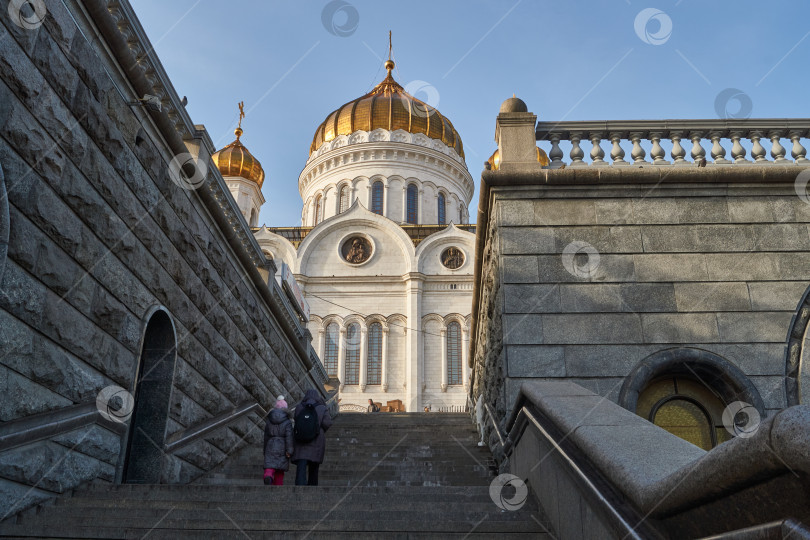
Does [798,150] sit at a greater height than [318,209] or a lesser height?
lesser

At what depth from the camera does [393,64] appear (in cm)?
4691

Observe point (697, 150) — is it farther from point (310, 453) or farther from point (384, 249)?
point (384, 249)

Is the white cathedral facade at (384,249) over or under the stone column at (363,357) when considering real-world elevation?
over

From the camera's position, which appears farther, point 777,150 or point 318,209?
point 318,209

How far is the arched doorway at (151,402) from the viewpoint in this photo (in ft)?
21.7

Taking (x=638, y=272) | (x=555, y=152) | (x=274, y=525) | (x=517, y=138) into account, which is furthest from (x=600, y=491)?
(x=555, y=152)

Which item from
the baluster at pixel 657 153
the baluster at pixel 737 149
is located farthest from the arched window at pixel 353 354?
the baluster at pixel 737 149

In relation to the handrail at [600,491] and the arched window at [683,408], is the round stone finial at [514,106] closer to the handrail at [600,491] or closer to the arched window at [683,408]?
the arched window at [683,408]

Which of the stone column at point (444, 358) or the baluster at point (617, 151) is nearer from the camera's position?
the baluster at point (617, 151)

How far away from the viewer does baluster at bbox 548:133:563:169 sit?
8.35m

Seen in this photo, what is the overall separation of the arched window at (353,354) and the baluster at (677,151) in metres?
21.2

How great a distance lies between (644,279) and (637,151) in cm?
175

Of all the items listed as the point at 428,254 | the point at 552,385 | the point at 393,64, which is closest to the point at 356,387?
the point at 428,254

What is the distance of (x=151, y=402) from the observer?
6.78 m
